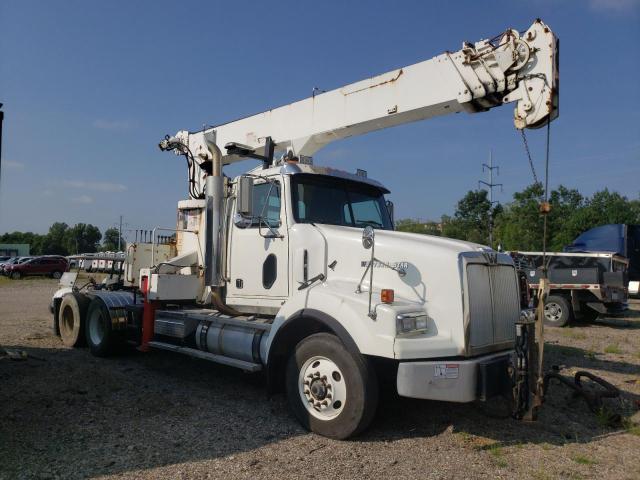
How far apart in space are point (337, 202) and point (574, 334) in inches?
347

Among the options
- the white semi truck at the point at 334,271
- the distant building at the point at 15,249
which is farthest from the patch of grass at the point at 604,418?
the distant building at the point at 15,249

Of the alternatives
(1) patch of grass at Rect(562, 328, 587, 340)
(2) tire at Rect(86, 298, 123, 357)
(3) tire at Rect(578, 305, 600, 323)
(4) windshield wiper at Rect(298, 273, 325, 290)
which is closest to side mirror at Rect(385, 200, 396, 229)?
(4) windshield wiper at Rect(298, 273, 325, 290)

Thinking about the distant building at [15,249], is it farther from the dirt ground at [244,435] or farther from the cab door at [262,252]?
the cab door at [262,252]

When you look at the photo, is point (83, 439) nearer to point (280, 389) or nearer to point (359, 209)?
point (280, 389)

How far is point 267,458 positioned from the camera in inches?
176

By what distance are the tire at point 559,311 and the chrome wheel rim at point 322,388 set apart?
1077 cm

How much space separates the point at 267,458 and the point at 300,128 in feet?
15.1

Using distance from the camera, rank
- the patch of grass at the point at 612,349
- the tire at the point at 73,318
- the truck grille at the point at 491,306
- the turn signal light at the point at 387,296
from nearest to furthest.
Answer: the turn signal light at the point at 387,296 < the truck grille at the point at 491,306 < the tire at the point at 73,318 < the patch of grass at the point at 612,349

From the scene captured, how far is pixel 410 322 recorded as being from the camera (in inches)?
180

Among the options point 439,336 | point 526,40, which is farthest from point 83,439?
point 526,40

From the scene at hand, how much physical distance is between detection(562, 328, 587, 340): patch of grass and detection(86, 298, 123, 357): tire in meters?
9.87

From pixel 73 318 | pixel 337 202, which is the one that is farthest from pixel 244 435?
pixel 73 318

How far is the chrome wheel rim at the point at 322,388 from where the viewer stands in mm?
4906

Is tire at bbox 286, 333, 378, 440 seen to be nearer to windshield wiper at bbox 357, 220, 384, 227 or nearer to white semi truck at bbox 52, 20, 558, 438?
white semi truck at bbox 52, 20, 558, 438
